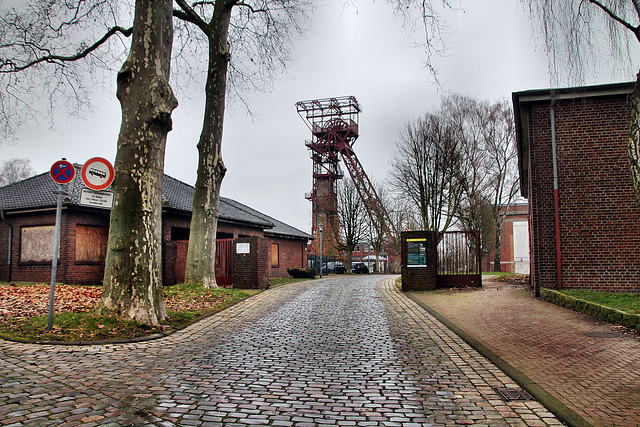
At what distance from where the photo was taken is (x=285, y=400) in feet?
14.4

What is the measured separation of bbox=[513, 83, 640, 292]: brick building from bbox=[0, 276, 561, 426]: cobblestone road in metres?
6.10

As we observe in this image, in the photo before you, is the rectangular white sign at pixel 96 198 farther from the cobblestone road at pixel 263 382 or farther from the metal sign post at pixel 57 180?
the cobblestone road at pixel 263 382

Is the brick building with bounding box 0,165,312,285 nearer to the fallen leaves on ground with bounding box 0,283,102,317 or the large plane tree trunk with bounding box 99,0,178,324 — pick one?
the fallen leaves on ground with bounding box 0,283,102,317

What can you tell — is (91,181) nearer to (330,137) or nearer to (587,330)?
(587,330)

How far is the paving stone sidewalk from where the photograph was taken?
429 centimetres

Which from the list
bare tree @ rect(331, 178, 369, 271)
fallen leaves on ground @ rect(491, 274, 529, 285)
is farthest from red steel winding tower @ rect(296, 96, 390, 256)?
fallen leaves on ground @ rect(491, 274, 529, 285)

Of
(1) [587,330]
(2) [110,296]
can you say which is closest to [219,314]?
(2) [110,296]

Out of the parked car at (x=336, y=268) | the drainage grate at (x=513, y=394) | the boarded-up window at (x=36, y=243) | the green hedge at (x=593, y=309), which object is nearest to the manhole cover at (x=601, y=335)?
the green hedge at (x=593, y=309)

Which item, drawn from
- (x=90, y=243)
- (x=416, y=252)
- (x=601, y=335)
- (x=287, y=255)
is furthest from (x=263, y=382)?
(x=287, y=255)

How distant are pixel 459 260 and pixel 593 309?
719 centimetres

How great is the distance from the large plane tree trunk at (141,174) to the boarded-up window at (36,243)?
10.7 m

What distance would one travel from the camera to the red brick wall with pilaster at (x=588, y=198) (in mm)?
11969

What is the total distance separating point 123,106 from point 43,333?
405 centimetres

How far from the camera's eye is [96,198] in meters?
7.54
